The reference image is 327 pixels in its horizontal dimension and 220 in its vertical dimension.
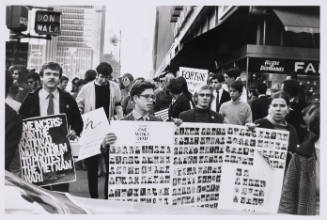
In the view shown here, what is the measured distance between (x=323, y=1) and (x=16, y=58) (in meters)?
3.10

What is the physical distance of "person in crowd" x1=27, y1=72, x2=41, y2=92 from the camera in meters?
4.66

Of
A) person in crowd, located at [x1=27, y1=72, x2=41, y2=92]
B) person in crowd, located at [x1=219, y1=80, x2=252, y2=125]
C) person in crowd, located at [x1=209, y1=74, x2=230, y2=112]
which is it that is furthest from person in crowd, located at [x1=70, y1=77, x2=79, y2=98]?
person in crowd, located at [x1=219, y1=80, x2=252, y2=125]

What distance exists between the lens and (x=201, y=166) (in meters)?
4.89

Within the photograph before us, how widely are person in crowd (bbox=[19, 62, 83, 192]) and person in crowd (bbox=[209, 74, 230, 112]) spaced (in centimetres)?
133

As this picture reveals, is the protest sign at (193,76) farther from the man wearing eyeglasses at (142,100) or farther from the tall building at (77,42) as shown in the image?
the tall building at (77,42)

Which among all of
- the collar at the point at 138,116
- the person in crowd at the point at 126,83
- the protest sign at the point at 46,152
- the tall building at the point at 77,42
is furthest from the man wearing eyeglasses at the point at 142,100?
Result: the protest sign at the point at 46,152

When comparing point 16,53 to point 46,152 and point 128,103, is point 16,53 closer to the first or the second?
point 46,152

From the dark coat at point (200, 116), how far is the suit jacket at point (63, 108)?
101cm

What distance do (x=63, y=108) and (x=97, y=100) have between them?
334mm

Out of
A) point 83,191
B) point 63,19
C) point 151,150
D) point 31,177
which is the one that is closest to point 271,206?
point 151,150

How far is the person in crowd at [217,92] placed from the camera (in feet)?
16.1

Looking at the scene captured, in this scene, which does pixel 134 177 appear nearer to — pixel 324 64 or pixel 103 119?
pixel 103 119

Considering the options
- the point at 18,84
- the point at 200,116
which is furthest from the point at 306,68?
the point at 18,84

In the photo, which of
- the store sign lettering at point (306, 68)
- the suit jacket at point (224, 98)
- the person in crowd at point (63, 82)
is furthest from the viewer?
the store sign lettering at point (306, 68)
